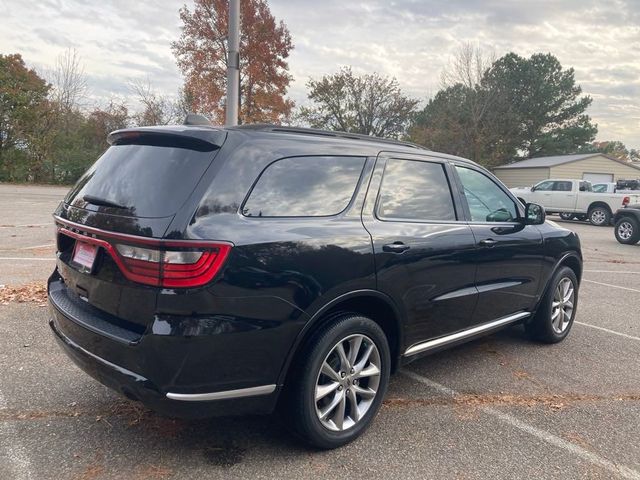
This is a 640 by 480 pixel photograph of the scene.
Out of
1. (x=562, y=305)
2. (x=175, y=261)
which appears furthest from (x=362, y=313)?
(x=562, y=305)

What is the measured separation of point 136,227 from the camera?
7.94 feet

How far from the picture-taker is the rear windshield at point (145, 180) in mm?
2457

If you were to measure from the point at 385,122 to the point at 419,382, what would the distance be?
37337 mm

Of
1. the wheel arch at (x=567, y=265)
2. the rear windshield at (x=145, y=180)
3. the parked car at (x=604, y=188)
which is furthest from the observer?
the parked car at (x=604, y=188)

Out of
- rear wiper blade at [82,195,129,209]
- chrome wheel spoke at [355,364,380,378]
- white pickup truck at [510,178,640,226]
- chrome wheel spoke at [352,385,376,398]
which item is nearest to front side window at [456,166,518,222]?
A: chrome wheel spoke at [355,364,380,378]

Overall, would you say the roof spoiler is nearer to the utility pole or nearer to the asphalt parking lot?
the asphalt parking lot

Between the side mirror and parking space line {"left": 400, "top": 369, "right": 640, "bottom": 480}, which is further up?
the side mirror

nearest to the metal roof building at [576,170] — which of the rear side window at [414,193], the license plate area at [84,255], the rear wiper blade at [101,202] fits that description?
the rear side window at [414,193]

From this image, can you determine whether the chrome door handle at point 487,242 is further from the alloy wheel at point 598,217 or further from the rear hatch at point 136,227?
the alloy wheel at point 598,217

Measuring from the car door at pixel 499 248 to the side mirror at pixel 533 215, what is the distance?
5 centimetres

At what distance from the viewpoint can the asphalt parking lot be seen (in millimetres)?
2688

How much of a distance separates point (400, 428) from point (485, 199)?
2.03 meters

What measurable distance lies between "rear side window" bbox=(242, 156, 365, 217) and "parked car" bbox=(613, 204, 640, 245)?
1407cm

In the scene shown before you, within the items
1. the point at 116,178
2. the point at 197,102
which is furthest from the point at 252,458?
the point at 197,102
